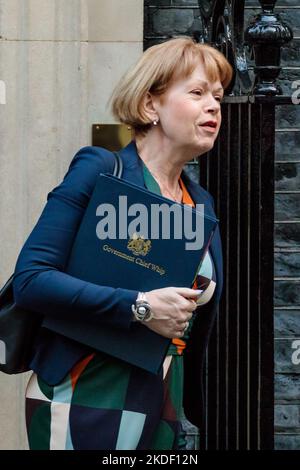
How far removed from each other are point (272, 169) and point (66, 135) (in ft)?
4.24

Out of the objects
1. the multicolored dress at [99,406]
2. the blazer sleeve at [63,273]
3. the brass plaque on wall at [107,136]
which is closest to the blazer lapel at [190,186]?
the blazer sleeve at [63,273]

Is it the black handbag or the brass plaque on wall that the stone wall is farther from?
the black handbag

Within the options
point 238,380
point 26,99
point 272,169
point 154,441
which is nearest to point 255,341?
point 238,380

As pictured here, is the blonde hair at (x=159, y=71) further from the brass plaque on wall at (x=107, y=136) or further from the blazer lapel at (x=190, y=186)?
the brass plaque on wall at (x=107, y=136)

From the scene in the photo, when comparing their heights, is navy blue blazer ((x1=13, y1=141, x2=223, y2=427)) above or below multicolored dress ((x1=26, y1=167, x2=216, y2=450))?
above

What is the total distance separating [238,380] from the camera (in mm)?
4566

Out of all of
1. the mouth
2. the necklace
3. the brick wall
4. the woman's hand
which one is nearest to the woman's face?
the mouth

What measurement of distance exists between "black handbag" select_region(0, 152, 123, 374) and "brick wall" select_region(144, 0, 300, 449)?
2.35 m

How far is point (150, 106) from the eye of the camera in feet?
11.9

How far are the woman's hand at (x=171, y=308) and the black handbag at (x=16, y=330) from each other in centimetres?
36

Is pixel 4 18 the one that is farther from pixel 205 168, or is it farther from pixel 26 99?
pixel 205 168

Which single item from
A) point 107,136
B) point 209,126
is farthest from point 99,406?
point 107,136

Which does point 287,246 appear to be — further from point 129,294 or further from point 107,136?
point 129,294

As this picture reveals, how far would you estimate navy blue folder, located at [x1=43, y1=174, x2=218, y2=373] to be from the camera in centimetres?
344
